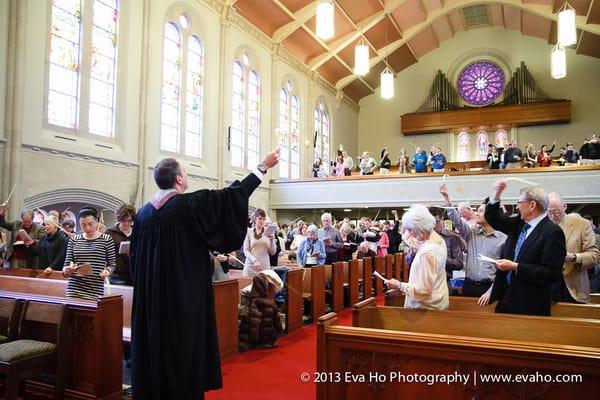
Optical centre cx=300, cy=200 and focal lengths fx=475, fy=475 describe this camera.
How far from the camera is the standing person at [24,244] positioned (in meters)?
6.08

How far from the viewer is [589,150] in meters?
13.1

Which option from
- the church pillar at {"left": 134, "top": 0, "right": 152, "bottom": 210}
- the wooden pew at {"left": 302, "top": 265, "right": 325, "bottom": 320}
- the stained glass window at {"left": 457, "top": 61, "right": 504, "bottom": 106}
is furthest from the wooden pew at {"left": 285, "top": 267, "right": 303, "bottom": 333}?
the stained glass window at {"left": 457, "top": 61, "right": 504, "bottom": 106}

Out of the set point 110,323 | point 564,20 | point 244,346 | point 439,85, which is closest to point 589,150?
point 564,20

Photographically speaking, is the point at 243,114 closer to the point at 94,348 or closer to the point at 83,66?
the point at 83,66

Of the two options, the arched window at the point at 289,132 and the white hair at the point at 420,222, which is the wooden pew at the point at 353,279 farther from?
the arched window at the point at 289,132

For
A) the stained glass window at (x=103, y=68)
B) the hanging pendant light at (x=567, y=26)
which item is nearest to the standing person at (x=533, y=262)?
the hanging pendant light at (x=567, y=26)

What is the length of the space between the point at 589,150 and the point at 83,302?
44.9 feet

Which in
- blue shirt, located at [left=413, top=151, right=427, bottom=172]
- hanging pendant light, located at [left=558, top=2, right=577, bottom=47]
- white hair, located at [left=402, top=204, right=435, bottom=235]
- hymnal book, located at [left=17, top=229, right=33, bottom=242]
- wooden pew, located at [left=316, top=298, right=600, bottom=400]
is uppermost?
hanging pendant light, located at [left=558, top=2, right=577, bottom=47]

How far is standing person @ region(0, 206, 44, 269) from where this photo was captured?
608cm

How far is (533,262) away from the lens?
2.83m

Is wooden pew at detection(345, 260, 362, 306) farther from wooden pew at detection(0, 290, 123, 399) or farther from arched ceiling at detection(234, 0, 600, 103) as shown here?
arched ceiling at detection(234, 0, 600, 103)

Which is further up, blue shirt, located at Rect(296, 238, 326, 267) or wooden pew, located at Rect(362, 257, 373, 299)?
blue shirt, located at Rect(296, 238, 326, 267)

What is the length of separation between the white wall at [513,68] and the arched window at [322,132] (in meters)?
3.41

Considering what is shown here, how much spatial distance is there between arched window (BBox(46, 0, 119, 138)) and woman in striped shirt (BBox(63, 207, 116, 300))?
5.90m
